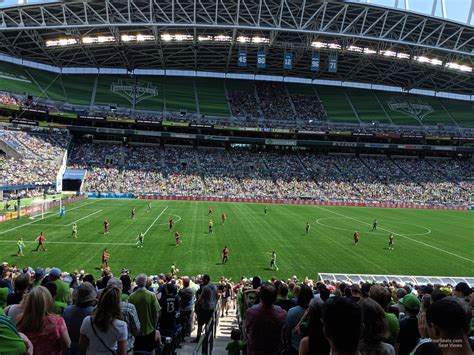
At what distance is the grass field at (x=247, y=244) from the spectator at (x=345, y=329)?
2040 cm

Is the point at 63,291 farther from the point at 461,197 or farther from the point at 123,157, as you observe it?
the point at 461,197

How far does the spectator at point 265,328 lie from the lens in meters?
5.69

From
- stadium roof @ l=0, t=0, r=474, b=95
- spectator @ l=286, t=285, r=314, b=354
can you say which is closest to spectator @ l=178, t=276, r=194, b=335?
spectator @ l=286, t=285, r=314, b=354

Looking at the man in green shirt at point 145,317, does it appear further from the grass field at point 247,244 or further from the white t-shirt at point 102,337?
the grass field at point 247,244

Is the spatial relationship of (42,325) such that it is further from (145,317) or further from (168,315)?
(168,315)

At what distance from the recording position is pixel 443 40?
66250 mm

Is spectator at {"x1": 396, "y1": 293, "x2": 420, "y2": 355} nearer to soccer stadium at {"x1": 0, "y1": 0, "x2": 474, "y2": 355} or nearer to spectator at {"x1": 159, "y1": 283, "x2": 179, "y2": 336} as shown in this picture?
soccer stadium at {"x1": 0, "y1": 0, "x2": 474, "y2": 355}

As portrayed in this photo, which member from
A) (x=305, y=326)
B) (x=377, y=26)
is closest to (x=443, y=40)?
(x=377, y=26)

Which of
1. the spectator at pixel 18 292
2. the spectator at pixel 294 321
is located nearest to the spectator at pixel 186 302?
the spectator at pixel 18 292

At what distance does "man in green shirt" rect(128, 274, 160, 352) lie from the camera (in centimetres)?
686

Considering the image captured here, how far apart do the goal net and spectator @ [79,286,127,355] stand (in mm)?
41114

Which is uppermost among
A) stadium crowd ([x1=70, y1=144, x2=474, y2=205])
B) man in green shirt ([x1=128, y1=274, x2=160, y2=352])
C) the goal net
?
stadium crowd ([x1=70, y1=144, x2=474, y2=205])

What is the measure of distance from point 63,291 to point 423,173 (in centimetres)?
8749

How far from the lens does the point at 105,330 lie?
15.7ft
